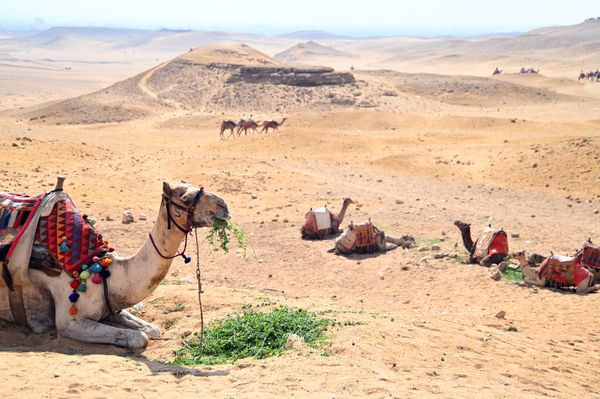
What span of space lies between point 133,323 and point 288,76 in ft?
131

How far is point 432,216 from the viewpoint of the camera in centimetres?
1658

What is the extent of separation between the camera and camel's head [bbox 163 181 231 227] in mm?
6984

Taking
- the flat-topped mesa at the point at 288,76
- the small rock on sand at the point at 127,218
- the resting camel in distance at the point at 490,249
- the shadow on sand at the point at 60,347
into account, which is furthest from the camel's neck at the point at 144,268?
the flat-topped mesa at the point at 288,76

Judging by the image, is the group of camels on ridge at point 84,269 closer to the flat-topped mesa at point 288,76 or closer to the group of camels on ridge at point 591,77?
the flat-topped mesa at point 288,76

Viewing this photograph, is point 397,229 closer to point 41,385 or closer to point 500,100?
point 41,385

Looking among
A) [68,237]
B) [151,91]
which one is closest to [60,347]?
[68,237]

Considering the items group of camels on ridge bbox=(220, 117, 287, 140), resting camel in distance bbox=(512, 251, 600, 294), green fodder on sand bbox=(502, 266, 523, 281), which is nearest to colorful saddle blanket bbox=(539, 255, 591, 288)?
resting camel in distance bbox=(512, 251, 600, 294)

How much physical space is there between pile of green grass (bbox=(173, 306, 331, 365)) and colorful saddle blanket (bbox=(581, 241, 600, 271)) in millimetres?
5365

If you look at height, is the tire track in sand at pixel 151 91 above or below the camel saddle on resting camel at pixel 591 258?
above

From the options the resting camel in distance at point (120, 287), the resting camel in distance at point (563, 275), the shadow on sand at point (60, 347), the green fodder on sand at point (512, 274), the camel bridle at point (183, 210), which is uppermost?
the camel bridle at point (183, 210)

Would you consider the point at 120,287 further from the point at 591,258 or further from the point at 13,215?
the point at 591,258

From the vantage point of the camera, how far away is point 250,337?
751 cm

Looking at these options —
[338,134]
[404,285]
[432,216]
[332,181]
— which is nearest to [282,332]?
[404,285]

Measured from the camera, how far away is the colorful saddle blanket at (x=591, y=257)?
11.4 m
